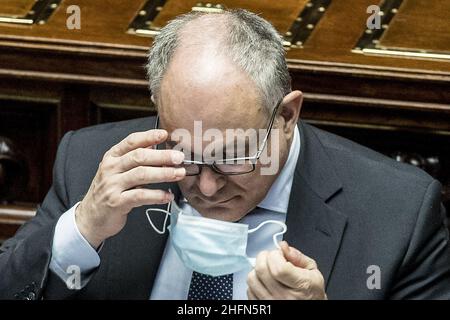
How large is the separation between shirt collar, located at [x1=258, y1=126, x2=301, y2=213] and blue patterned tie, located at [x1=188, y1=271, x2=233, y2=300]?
5.2 inches

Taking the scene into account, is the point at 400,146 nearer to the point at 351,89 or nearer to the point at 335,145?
the point at 351,89

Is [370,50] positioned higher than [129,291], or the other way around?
[370,50]

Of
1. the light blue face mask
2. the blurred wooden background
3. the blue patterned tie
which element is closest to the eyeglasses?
the light blue face mask

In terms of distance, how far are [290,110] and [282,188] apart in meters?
0.17

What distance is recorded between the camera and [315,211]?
1.93 meters

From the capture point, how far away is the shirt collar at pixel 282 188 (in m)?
1.95

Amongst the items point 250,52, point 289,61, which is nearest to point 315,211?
point 250,52

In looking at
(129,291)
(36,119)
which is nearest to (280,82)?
(129,291)

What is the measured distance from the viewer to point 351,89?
7.61 feet

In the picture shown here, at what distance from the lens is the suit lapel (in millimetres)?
1901

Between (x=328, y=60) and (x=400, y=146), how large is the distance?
22 cm

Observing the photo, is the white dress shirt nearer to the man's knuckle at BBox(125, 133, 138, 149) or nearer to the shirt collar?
the shirt collar

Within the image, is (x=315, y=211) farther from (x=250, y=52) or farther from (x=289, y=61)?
(x=289, y=61)

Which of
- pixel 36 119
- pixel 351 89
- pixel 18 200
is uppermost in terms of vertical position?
pixel 351 89
